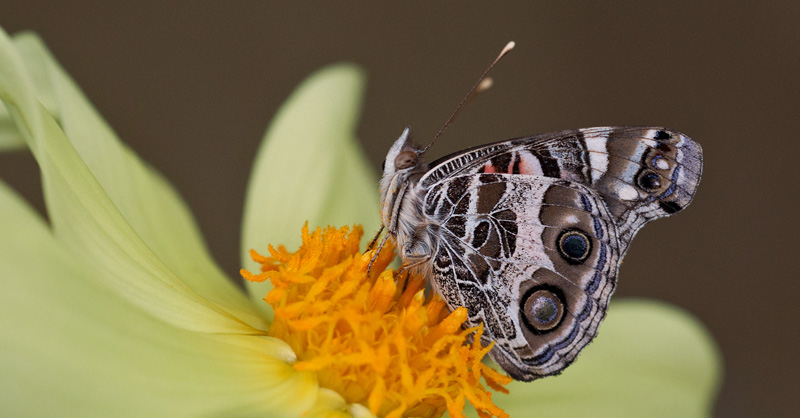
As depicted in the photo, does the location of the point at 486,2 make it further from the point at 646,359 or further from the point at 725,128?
the point at 646,359

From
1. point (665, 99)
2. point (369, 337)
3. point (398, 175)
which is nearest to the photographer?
point (369, 337)

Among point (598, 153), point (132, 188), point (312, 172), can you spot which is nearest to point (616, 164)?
point (598, 153)

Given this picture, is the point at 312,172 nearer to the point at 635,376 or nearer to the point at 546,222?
the point at 546,222

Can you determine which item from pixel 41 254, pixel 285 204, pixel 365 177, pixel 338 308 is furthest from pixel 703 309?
pixel 41 254

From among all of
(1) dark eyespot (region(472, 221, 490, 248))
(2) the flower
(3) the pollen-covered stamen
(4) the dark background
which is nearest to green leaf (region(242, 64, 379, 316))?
(2) the flower

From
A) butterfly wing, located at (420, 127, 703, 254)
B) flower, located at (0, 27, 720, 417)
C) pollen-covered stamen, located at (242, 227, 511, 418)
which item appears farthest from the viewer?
butterfly wing, located at (420, 127, 703, 254)

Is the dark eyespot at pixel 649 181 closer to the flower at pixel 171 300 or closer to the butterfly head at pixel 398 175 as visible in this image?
the butterfly head at pixel 398 175

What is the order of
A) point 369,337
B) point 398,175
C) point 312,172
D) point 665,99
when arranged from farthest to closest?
point 665,99, point 312,172, point 398,175, point 369,337

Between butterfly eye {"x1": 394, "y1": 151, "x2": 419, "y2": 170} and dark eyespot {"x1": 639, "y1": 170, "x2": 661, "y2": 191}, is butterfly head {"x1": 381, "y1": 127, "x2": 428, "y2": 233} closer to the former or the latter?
butterfly eye {"x1": 394, "y1": 151, "x2": 419, "y2": 170}
